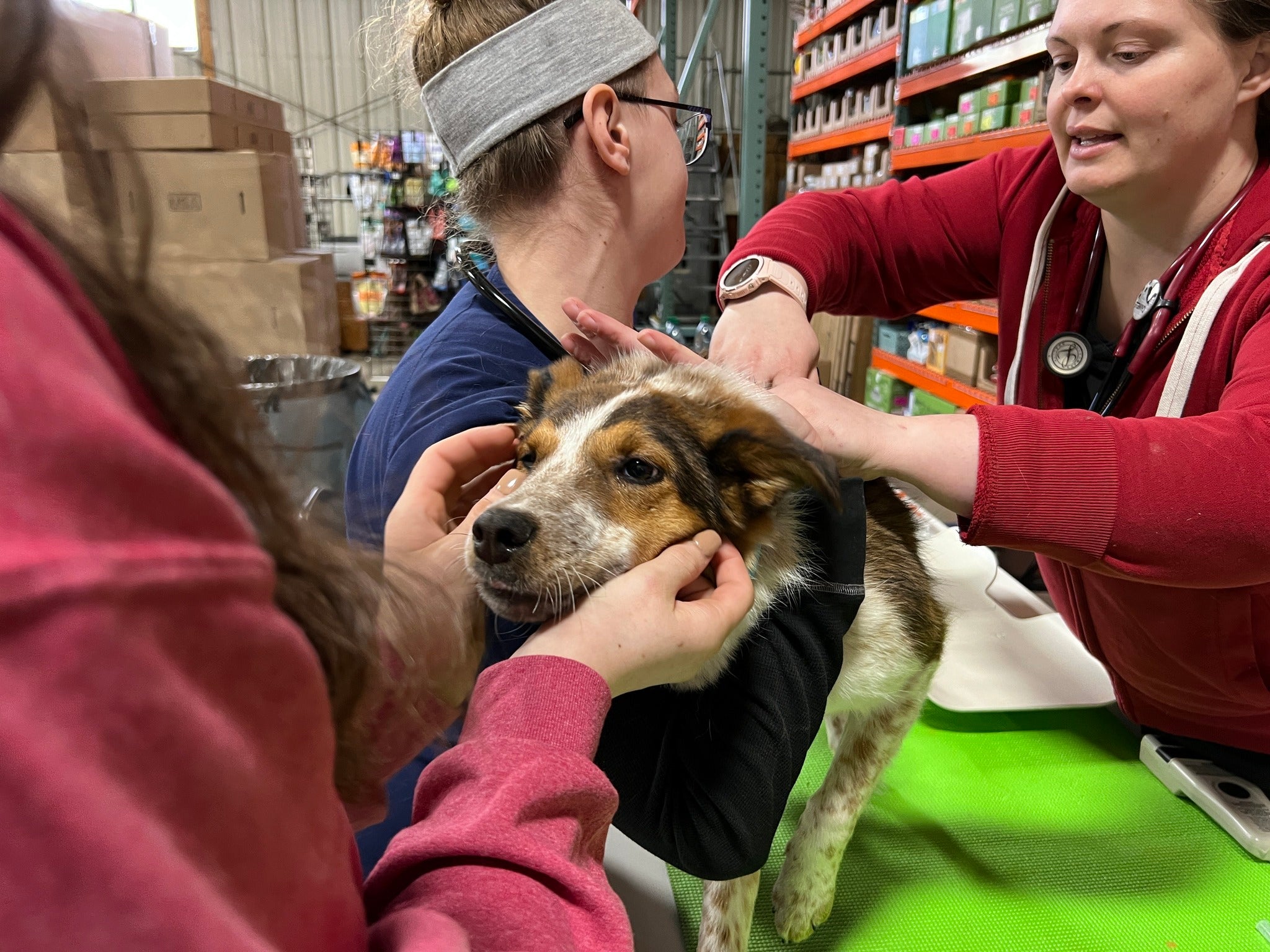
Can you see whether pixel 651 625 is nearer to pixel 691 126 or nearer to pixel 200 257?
pixel 200 257

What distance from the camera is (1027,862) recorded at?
158 centimetres

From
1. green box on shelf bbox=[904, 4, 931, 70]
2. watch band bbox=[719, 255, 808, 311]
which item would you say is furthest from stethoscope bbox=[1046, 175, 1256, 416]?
green box on shelf bbox=[904, 4, 931, 70]

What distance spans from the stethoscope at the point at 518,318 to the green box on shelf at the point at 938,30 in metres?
3.07

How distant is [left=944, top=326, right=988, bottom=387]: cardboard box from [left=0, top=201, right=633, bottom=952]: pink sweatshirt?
11.8 ft

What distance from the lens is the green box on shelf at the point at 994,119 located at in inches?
122

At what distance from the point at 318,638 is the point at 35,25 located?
325 millimetres

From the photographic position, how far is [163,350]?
37 cm

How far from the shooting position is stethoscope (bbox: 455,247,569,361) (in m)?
1.45

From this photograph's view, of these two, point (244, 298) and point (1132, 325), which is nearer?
point (244, 298)

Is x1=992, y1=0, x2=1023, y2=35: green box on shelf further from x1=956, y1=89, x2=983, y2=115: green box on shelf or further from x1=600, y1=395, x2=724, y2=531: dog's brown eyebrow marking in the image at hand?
x1=600, y1=395, x2=724, y2=531: dog's brown eyebrow marking

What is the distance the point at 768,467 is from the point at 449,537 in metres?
0.47

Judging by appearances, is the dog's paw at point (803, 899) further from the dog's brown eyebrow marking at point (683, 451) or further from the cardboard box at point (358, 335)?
the cardboard box at point (358, 335)

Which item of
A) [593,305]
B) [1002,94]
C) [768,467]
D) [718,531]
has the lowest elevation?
[718,531]

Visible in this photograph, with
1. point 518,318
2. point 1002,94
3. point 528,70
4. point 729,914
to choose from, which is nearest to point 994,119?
point 1002,94
